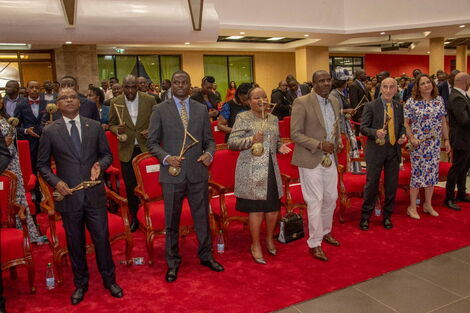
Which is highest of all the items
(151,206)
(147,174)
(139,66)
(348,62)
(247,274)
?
(348,62)

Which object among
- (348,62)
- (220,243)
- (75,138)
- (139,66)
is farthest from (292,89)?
(348,62)

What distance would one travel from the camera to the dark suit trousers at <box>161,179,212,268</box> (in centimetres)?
347

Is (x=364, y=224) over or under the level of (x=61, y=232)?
under

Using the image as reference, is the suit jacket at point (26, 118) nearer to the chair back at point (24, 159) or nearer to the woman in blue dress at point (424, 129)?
the chair back at point (24, 159)

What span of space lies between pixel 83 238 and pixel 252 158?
1.45 meters

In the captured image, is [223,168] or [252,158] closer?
[252,158]

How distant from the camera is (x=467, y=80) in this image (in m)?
4.98

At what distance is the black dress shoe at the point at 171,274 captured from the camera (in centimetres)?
352

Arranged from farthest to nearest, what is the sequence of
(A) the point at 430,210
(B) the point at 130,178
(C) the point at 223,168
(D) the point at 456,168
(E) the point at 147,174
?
(D) the point at 456,168, (A) the point at 430,210, (B) the point at 130,178, (C) the point at 223,168, (E) the point at 147,174

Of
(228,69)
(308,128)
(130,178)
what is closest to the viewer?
(308,128)

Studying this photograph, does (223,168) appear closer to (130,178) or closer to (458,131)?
(130,178)

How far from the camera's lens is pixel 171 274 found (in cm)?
354

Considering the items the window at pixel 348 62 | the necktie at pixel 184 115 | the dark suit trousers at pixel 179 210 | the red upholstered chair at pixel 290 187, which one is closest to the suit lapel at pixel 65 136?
the dark suit trousers at pixel 179 210

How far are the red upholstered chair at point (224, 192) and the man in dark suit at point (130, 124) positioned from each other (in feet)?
2.67
